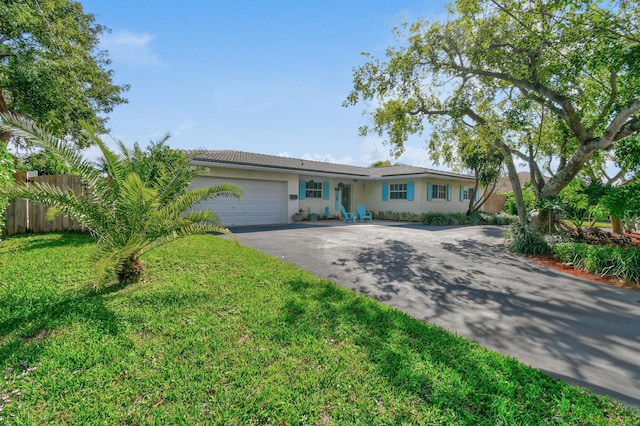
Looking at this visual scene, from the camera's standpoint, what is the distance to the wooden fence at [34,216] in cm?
745

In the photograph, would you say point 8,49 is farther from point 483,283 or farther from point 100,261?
point 483,283

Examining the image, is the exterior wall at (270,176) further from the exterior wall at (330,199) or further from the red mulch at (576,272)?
the red mulch at (576,272)

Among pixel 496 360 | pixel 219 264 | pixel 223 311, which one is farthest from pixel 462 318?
pixel 219 264

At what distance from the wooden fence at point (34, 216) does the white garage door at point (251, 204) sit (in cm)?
437

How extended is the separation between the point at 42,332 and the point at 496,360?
4732 millimetres

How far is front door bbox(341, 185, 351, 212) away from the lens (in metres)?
18.6

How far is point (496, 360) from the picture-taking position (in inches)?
107

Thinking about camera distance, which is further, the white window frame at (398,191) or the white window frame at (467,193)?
the white window frame at (467,193)

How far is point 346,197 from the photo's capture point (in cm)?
1883

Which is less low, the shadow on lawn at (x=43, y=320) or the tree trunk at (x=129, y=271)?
the tree trunk at (x=129, y=271)

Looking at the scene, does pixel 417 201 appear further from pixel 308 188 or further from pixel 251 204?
pixel 251 204

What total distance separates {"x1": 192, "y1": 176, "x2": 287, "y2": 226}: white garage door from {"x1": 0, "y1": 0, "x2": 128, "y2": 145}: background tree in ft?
16.5

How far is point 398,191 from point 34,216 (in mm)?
16969

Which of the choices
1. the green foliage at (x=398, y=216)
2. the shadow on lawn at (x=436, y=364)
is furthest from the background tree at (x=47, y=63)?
the green foliage at (x=398, y=216)
